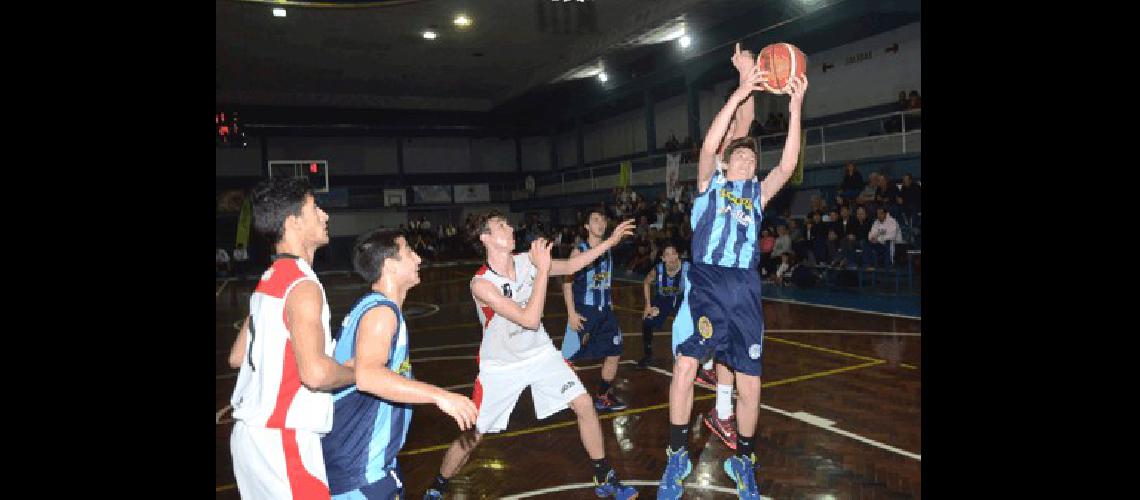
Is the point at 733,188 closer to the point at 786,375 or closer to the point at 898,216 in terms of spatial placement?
the point at 786,375

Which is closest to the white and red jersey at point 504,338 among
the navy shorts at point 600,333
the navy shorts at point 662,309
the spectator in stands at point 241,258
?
the navy shorts at point 600,333

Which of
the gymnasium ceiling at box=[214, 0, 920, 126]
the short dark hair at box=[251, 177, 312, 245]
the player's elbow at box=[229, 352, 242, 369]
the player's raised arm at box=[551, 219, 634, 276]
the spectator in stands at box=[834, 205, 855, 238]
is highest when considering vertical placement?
the gymnasium ceiling at box=[214, 0, 920, 126]

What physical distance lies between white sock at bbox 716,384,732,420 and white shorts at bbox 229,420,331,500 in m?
2.91

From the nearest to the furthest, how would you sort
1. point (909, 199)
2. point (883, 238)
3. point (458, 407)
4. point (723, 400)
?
point (458, 407), point (723, 400), point (883, 238), point (909, 199)

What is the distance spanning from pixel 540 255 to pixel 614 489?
4.64ft

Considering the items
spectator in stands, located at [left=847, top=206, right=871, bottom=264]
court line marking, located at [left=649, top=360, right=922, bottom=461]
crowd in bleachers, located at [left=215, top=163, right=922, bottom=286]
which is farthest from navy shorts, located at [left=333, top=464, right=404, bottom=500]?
spectator in stands, located at [left=847, top=206, right=871, bottom=264]

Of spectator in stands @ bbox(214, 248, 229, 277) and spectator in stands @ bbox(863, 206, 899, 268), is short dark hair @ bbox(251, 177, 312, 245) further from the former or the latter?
spectator in stands @ bbox(214, 248, 229, 277)

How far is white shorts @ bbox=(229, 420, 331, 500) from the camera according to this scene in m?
2.34

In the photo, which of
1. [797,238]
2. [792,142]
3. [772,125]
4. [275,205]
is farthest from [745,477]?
[772,125]

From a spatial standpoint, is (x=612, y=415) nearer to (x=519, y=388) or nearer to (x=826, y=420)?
(x=826, y=420)

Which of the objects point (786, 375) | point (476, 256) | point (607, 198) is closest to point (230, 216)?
point (476, 256)

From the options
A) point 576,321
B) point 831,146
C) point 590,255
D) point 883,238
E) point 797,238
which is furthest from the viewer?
point 831,146

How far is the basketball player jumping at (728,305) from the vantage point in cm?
386

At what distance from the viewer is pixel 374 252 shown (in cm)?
275
